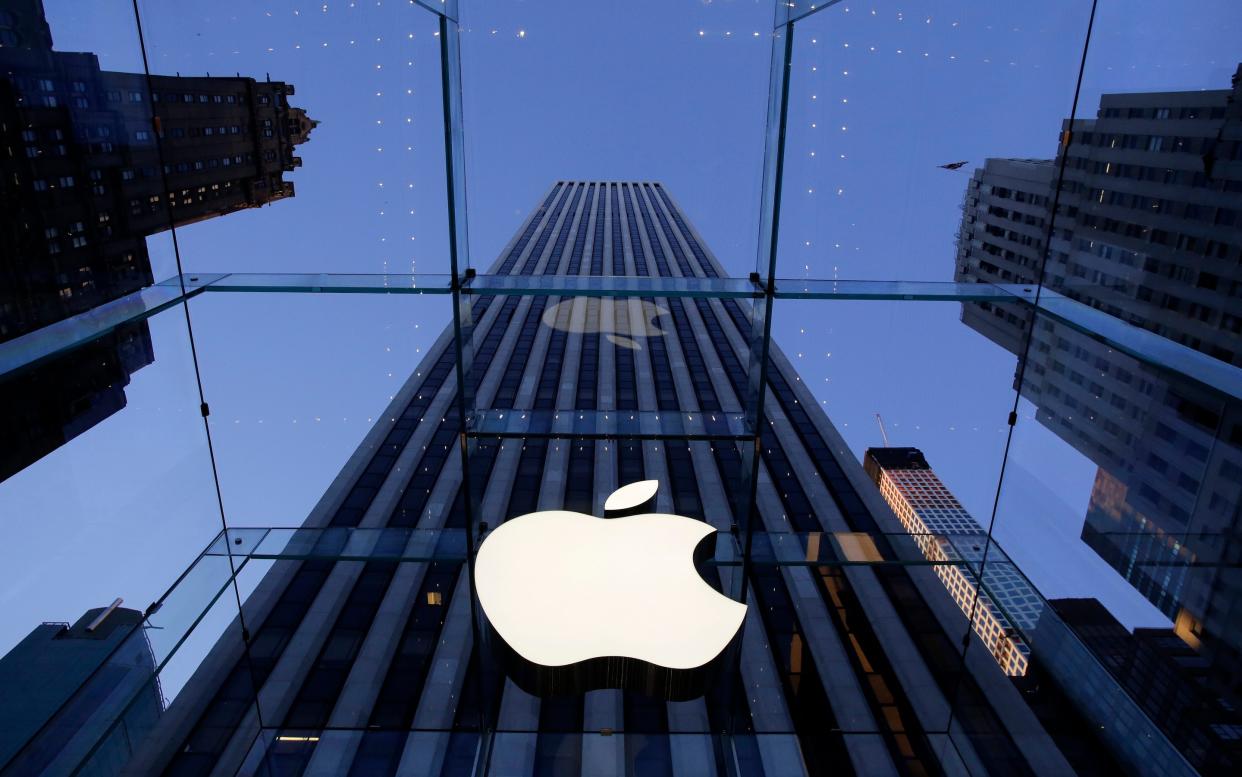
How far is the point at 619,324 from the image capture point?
1496 inches

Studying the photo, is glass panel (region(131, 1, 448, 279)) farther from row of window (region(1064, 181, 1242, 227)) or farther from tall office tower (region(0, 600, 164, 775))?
row of window (region(1064, 181, 1242, 227))

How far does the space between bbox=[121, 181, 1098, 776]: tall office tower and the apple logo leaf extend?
0.60 meters

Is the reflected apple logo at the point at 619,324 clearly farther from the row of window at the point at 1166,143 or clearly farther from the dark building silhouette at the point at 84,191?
the row of window at the point at 1166,143

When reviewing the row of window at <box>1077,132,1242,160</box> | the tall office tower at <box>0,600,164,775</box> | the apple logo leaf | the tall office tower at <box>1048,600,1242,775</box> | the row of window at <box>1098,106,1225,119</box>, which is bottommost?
the tall office tower at <box>1048,600,1242,775</box>

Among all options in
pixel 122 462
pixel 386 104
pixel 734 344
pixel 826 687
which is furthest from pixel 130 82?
pixel 734 344

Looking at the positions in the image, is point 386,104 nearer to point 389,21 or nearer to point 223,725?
point 389,21

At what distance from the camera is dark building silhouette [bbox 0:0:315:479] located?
10.9 ft

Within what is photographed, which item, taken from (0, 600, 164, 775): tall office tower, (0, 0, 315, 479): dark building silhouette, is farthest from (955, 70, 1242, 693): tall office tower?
(0, 600, 164, 775): tall office tower

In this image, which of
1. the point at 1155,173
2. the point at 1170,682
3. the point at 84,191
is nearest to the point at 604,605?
the point at 1170,682

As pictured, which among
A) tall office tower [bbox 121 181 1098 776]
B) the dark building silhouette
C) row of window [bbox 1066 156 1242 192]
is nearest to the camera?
the dark building silhouette

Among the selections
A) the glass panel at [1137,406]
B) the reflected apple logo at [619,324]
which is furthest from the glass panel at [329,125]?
the reflected apple logo at [619,324]

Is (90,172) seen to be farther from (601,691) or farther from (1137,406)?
(601,691)

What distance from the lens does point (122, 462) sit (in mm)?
3898

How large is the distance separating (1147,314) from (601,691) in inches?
438
